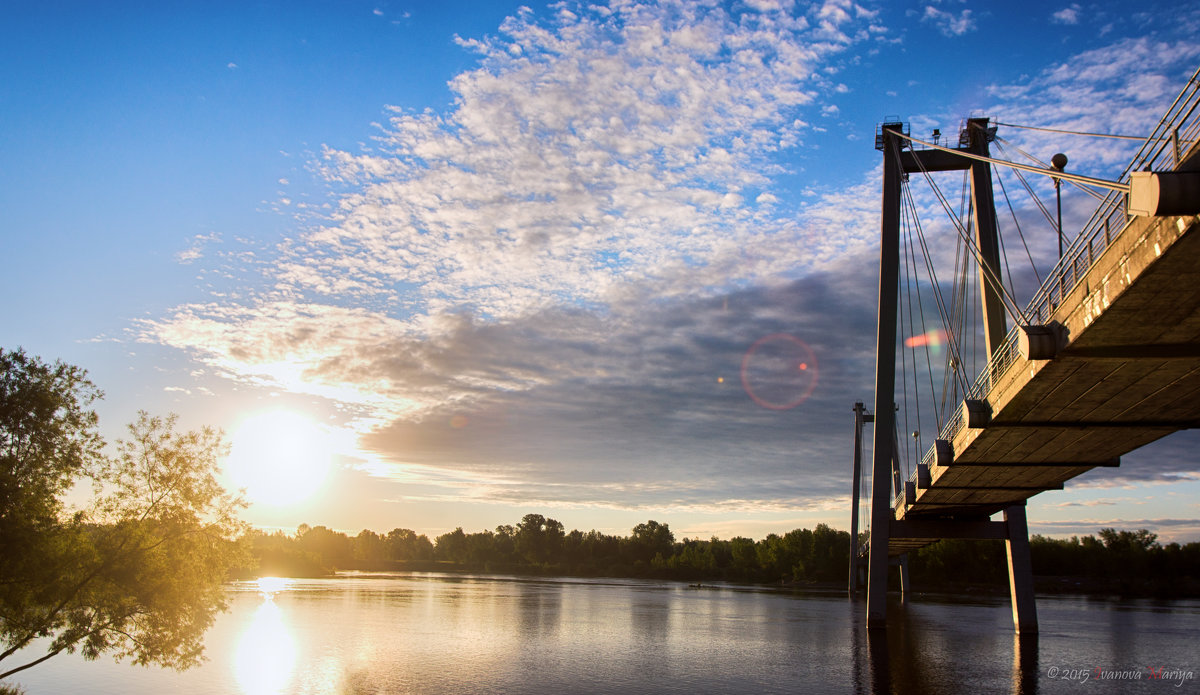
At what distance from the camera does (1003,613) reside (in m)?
68.8

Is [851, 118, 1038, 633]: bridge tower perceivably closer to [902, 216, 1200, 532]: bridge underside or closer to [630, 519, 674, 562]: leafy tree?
[902, 216, 1200, 532]: bridge underside

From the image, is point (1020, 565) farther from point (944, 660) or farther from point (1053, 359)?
point (1053, 359)

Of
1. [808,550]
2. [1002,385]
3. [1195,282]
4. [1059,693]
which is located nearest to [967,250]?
[1002,385]

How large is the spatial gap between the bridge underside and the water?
8.26 meters

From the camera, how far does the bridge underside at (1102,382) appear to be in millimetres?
14711

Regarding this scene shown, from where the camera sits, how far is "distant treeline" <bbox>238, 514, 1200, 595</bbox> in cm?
11625

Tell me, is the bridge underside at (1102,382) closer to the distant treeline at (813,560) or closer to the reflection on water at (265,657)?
the reflection on water at (265,657)

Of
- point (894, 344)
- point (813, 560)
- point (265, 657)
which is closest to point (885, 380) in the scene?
point (894, 344)

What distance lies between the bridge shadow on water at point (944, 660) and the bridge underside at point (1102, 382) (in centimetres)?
771

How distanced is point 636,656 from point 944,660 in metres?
13.5

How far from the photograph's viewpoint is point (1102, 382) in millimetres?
21219

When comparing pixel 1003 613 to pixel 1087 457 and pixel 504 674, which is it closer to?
pixel 1087 457

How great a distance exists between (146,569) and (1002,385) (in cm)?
2930

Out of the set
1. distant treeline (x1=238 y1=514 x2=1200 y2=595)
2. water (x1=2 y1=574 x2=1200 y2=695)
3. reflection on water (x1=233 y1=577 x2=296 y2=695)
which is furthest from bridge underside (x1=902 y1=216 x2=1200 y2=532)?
distant treeline (x1=238 y1=514 x2=1200 y2=595)
